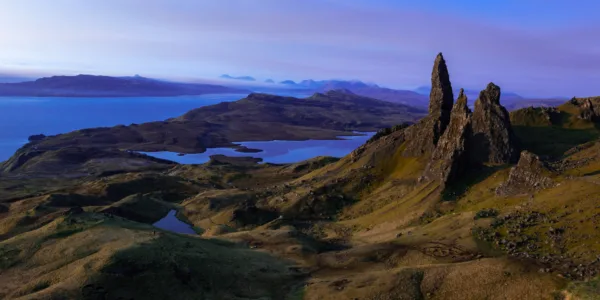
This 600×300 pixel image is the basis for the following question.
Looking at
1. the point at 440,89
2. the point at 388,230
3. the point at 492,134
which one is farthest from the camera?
the point at 440,89

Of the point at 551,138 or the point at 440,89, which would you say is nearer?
the point at 551,138

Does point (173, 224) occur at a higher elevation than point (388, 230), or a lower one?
lower

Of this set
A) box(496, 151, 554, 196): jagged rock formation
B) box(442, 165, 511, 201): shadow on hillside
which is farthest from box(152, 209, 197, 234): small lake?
box(496, 151, 554, 196): jagged rock formation

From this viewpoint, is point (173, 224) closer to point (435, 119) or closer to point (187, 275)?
point (187, 275)

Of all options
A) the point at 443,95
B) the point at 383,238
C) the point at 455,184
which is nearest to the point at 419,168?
the point at 455,184

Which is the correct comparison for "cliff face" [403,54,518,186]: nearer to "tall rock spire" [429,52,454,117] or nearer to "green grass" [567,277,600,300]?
"tall rock spire" [429,52,454,117]

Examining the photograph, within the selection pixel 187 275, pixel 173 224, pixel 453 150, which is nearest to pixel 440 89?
pixel 453 150

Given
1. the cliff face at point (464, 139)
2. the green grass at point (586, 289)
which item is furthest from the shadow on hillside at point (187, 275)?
the cliff face at point (464, 139)
